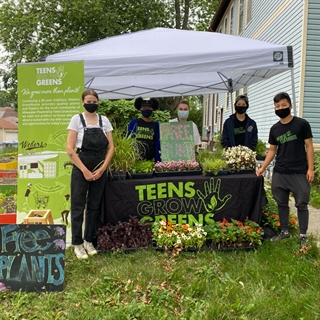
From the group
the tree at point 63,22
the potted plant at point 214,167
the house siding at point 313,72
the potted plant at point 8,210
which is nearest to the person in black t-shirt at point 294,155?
the potted plant at point 214,167

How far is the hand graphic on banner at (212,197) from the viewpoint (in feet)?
13.4

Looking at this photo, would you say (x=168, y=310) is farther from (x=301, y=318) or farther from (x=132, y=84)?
(x=132, y=84)

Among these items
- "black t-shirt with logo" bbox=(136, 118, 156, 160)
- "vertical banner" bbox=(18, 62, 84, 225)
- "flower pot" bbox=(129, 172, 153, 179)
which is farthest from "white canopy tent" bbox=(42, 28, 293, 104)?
"flower pot" bbox=(129, 172, 153, 179)

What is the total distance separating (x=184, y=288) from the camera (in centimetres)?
302

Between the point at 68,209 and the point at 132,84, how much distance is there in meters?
3.86

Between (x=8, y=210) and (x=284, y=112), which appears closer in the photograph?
(x=284, y=112)

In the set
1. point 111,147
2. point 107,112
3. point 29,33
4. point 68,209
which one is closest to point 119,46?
point 111,147

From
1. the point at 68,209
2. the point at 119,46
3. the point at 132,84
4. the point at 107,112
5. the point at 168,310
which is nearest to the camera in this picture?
the point at 168,310

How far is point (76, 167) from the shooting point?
3551mm

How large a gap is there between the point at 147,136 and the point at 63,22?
1938 centimetres

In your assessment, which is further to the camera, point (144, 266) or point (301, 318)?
point (144, 266)

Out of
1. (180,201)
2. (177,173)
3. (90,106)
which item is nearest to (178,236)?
(180,201)

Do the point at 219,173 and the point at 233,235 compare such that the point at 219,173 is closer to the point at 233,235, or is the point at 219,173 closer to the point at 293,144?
the point at 233,235

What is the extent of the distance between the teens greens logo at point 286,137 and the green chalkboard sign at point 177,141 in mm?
1202
